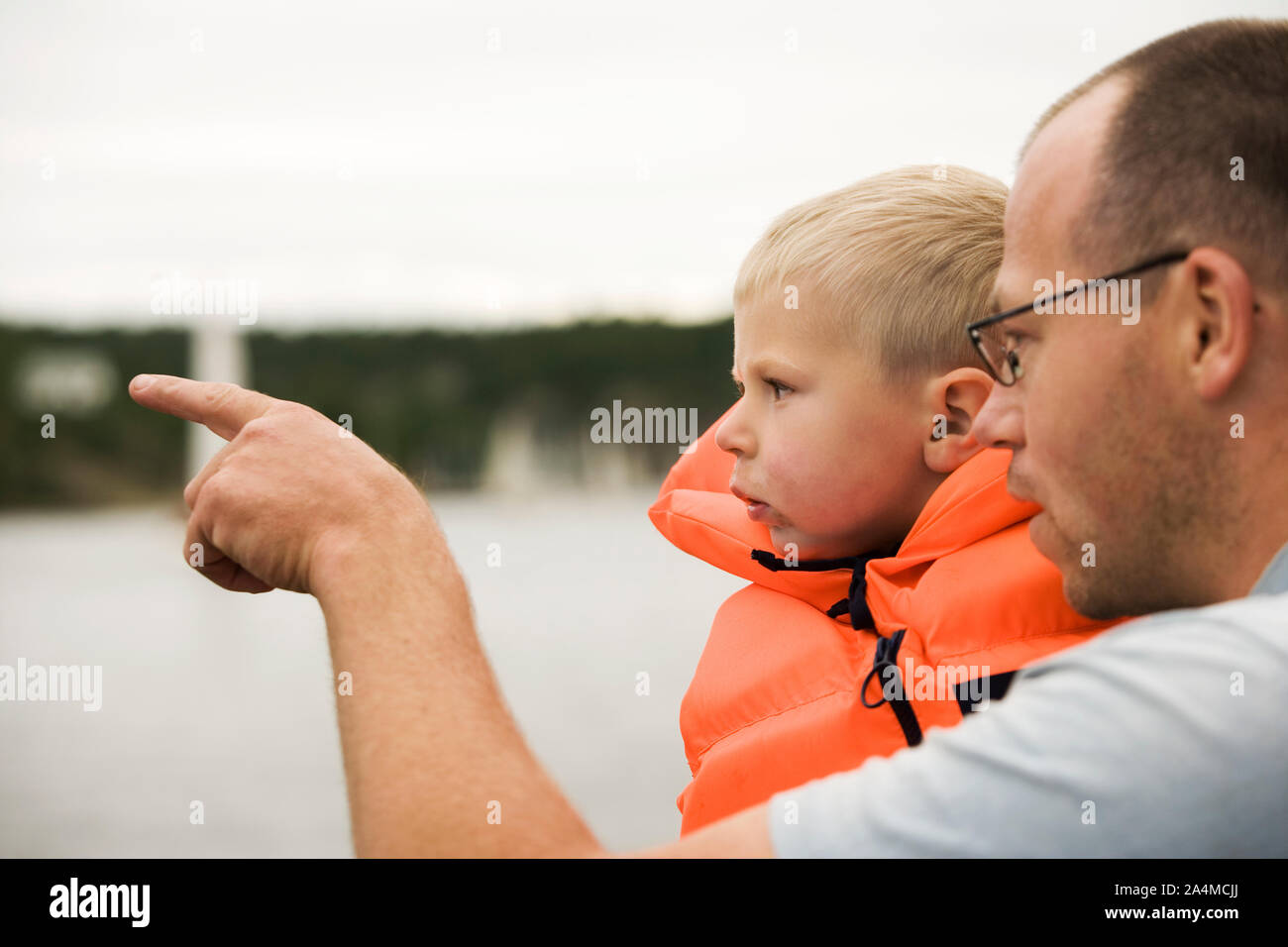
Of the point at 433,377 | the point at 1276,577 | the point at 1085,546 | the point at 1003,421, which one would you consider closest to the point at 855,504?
the point at 1003,421

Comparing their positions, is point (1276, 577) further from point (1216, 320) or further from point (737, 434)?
point (737, 434)

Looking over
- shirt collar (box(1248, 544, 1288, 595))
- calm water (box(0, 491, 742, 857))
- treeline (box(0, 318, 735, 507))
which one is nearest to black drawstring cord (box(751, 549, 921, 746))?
shirt collar (box(1248, 544, 1288, 595))

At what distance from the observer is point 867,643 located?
65.0 inches

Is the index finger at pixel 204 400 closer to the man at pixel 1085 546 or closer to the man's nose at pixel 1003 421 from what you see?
the man at pixel 1085 546

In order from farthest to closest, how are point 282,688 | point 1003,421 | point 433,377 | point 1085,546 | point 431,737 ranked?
point 433,377 → point 282,688 → point 1003,421 → point 1085,546 → point 431,737

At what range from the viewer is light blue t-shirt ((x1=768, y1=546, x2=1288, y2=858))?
0.87m

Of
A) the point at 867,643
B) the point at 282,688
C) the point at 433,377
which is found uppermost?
the point at 433,377

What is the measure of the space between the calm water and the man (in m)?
2.43

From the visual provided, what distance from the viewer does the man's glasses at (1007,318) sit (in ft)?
3.55

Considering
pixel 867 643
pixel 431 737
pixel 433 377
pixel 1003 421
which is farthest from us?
pixel 433 377

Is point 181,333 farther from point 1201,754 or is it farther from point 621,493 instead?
point 1201,754

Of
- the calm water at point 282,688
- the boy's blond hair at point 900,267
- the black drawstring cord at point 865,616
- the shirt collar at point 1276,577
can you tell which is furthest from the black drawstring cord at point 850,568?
the calm water at point 282,688

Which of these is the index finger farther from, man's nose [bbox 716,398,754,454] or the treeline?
the treeline

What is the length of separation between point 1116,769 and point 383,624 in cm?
64
